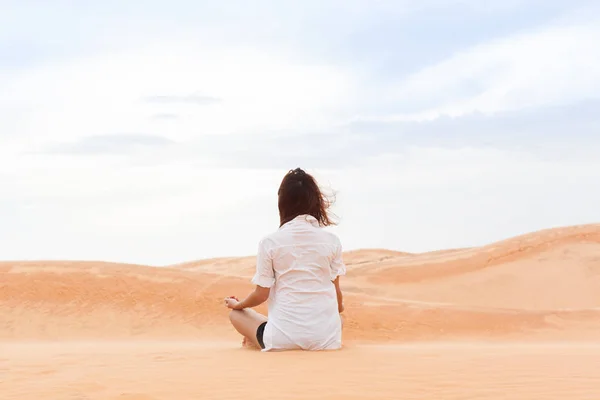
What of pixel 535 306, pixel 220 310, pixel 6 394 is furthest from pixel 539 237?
pixel 6 394

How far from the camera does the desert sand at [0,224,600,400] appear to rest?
5434mm

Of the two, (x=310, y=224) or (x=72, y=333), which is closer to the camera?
(x=310, y=224)

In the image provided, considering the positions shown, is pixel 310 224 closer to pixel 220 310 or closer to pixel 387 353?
pixel 387 353

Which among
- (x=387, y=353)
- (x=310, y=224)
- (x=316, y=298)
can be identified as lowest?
(x=387, y=353)

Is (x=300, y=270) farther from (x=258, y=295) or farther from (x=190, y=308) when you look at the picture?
(x=190, y=308)

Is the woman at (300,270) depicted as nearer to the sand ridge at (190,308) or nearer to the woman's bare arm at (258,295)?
the woman's bare arm at (258,295)

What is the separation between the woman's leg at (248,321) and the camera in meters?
6.81

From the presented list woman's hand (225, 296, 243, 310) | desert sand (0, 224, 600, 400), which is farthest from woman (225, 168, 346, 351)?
woman's hand (225, 296, 243, 310)

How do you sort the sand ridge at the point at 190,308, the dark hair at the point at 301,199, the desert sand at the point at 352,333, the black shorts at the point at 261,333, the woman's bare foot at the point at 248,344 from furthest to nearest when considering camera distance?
1. the sand ridge at the point at 190,308
2. the woman's bare foot at the point at 248,344
3. the black shorts at the point at 261,333
4. the dark hair at the point at 301,199
5. the desert sand at the point at 352,333

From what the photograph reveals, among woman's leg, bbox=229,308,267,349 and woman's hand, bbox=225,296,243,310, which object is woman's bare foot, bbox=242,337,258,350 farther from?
woman's hand, bbox=225,296,243,310

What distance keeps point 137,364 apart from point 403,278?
12242 mm

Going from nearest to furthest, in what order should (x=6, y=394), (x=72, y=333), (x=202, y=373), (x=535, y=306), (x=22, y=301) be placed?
1. (x=6, y=394)
2. (x=202, y=373)
3. (x=72, y=333)
4. (x=22, y=301)
5. (x=535, y=306)

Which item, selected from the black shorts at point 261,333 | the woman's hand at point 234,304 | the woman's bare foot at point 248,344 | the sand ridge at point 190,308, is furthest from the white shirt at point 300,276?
the sand ridge at point 190,308

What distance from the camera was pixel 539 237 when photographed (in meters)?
18.9
